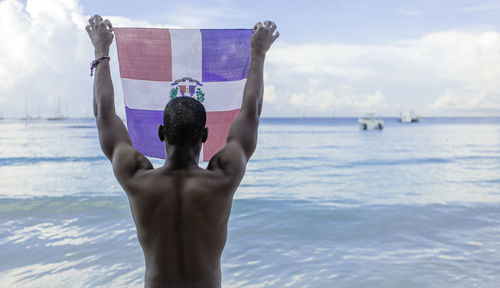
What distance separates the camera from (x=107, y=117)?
7.23 ft

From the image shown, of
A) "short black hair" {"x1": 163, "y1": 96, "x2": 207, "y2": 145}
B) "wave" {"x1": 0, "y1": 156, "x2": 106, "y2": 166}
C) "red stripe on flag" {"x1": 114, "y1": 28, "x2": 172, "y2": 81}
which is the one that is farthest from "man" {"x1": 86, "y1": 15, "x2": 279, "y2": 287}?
"wave" {"x1": 0, "y1": 156, "x2": 106, "y2": 166}

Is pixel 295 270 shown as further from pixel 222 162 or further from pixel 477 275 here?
pixel 222 162

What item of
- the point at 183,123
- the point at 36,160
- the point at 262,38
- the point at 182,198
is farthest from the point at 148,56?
Result: the point at 36,160

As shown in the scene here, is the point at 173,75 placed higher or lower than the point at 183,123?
higher

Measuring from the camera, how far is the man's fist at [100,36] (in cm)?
241

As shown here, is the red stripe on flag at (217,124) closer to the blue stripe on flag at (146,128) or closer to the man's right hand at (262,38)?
the blue stripe on flag at (146,128)

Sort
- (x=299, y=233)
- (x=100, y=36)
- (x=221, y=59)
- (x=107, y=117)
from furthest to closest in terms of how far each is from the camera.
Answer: (x=299, y=233) < (x=221, y=59) < (x=100, y=36) < (x=107, y=117)

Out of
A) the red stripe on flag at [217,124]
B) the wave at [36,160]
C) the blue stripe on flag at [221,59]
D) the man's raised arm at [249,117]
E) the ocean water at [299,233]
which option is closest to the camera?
the man's raised arm at [249,117]

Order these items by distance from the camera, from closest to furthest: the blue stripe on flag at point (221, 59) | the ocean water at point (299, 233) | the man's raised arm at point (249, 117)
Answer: the man's raised arm at point (249, 117)
the blue stripe on flag at point (221, 59)
the ocean water at point (299, 233)

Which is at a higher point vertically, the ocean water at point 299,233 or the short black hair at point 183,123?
the short black hair at point 183,123

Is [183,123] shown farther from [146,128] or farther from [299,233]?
[299,233]

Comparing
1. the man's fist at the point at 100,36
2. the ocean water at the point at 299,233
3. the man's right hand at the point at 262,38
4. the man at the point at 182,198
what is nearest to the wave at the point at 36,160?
the ocean water at the point at 299,233

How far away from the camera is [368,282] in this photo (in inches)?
229

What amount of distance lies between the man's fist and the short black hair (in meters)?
0.71
